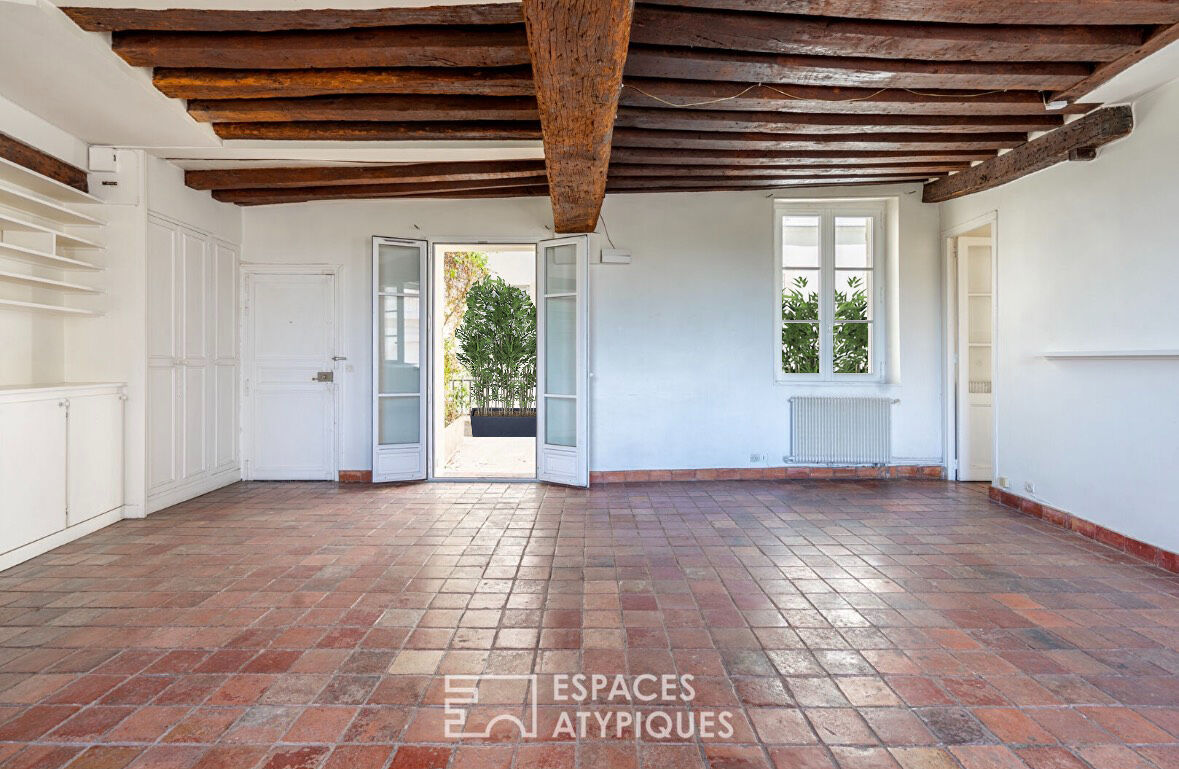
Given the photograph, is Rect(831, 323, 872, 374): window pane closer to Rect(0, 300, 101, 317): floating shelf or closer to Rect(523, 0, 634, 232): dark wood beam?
Rect(523, 0, 634, 232): dark wood beam

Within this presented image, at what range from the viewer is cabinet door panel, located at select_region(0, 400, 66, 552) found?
3.26 meters

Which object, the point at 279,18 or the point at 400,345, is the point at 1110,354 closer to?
the point at 279,18

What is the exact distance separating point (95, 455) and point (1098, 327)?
6.82 meters

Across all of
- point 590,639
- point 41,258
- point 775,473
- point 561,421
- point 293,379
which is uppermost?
point 41,258

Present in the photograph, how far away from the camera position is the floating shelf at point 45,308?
3.56 metres

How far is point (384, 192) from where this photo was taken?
5289 millimetres

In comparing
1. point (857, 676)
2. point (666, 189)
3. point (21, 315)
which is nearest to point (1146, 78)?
point (666, 189)

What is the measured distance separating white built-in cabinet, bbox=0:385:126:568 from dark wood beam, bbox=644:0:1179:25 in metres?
4.12

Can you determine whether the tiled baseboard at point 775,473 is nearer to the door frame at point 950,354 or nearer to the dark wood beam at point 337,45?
the door frame at point 950,354

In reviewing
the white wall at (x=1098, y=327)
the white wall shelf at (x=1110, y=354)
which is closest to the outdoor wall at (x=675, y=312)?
the white wall at (x=1098, y=327)

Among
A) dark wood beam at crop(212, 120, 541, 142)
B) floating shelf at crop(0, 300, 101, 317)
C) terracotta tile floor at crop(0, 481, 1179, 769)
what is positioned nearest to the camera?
terracotta tile floor at crop(0, 481, 1179, 769)

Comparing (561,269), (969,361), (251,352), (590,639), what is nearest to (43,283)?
(251,352)

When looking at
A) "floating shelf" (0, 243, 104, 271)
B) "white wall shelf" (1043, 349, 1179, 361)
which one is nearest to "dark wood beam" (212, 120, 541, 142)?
"floating shelf" (0, 243, 104, 271)

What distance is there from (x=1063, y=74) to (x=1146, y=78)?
0.50m
